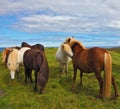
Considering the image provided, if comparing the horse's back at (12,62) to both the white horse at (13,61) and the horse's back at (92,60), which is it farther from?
the horse's back at (92,60)

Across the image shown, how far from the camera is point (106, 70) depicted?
30.1 feet

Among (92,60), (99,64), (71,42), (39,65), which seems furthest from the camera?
(71,42)

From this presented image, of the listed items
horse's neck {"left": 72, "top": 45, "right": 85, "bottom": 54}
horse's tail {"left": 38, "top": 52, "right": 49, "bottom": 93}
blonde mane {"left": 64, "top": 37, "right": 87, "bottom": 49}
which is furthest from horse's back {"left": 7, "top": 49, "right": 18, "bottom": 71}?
horse's neck {"left": 72, "top": 45, "right": 85, "bottom": 54}

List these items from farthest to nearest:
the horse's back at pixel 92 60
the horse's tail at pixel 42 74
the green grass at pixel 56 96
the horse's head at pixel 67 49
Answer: the horse's head at pixel 67 49 → the horse's tail at pixel 42 74 → the horse's back at pixel 92 60 → the green grass at pixel 56 96

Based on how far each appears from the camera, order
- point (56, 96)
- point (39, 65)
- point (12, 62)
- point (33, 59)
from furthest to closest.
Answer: point (12, 62)
point (33, 59)
point (39, 65)
point (56, 96)

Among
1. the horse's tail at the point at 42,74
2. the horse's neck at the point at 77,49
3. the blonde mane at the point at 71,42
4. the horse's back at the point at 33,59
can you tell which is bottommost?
the horse's tail at the point at 42,74

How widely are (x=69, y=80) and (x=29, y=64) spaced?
229cm

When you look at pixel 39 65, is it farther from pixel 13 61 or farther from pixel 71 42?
pixel 13 61

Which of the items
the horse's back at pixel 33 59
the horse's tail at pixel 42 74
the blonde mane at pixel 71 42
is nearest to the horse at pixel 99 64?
the blonde mane at pixel 71 42

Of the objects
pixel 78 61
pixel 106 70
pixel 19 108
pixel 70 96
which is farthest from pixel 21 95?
pixel 106 70

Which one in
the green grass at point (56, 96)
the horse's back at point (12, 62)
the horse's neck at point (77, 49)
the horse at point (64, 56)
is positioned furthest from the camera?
the horse's back at point (12, 62)

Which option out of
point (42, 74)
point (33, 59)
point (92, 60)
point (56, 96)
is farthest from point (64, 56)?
Result: point (92, 60)

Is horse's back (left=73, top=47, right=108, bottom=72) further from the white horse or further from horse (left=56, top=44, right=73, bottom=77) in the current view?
A: the white horse

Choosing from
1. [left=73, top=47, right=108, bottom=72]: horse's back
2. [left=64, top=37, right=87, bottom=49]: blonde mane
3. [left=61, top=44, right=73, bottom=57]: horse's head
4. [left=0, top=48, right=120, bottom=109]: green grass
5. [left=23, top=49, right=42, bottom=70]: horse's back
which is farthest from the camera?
[left=61, top=44, right=73, bottom=57]: horse's head
